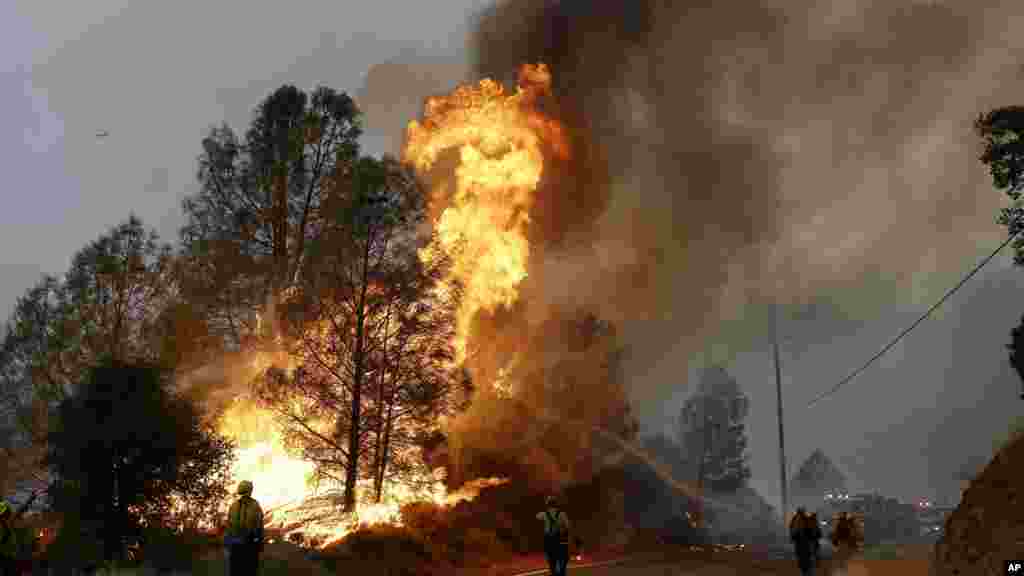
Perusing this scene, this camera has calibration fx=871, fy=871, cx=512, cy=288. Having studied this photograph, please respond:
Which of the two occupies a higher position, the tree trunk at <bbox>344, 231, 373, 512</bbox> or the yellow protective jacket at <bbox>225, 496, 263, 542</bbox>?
the tree trunk at <bbox>344, 231, 373, 512</bbox>

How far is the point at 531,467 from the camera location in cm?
4334

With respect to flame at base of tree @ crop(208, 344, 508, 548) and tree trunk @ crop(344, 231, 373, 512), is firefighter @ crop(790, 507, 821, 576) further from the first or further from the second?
tree trunk @ crop(344, 231, 373, 512)

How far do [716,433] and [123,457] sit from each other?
76163 mm

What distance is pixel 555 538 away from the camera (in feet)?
58.3

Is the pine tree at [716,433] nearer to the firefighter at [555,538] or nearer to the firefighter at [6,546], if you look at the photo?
the firefighter at [555,538]

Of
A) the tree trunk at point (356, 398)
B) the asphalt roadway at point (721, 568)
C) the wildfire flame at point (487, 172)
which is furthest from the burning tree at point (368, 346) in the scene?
the asphalt roadway at point (721, 568)

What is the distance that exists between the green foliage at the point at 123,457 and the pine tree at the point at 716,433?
230 feet

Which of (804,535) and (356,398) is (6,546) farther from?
(804,535)

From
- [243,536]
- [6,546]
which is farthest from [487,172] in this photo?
[6,546]

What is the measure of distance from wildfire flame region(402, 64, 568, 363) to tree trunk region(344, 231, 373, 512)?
20.6ft

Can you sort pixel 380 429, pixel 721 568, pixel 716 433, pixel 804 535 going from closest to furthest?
pixel 804 535
pixel 721 568
pixel 380 429
pixel 716 433

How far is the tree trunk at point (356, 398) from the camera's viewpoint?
3009 centimetres

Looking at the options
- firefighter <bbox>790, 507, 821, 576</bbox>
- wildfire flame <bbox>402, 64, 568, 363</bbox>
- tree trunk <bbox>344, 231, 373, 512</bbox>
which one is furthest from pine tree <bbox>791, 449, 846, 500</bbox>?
firefighter <bbox>790, 507, 821, 576</bbox>

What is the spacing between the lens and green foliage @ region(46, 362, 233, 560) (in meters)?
21.0
